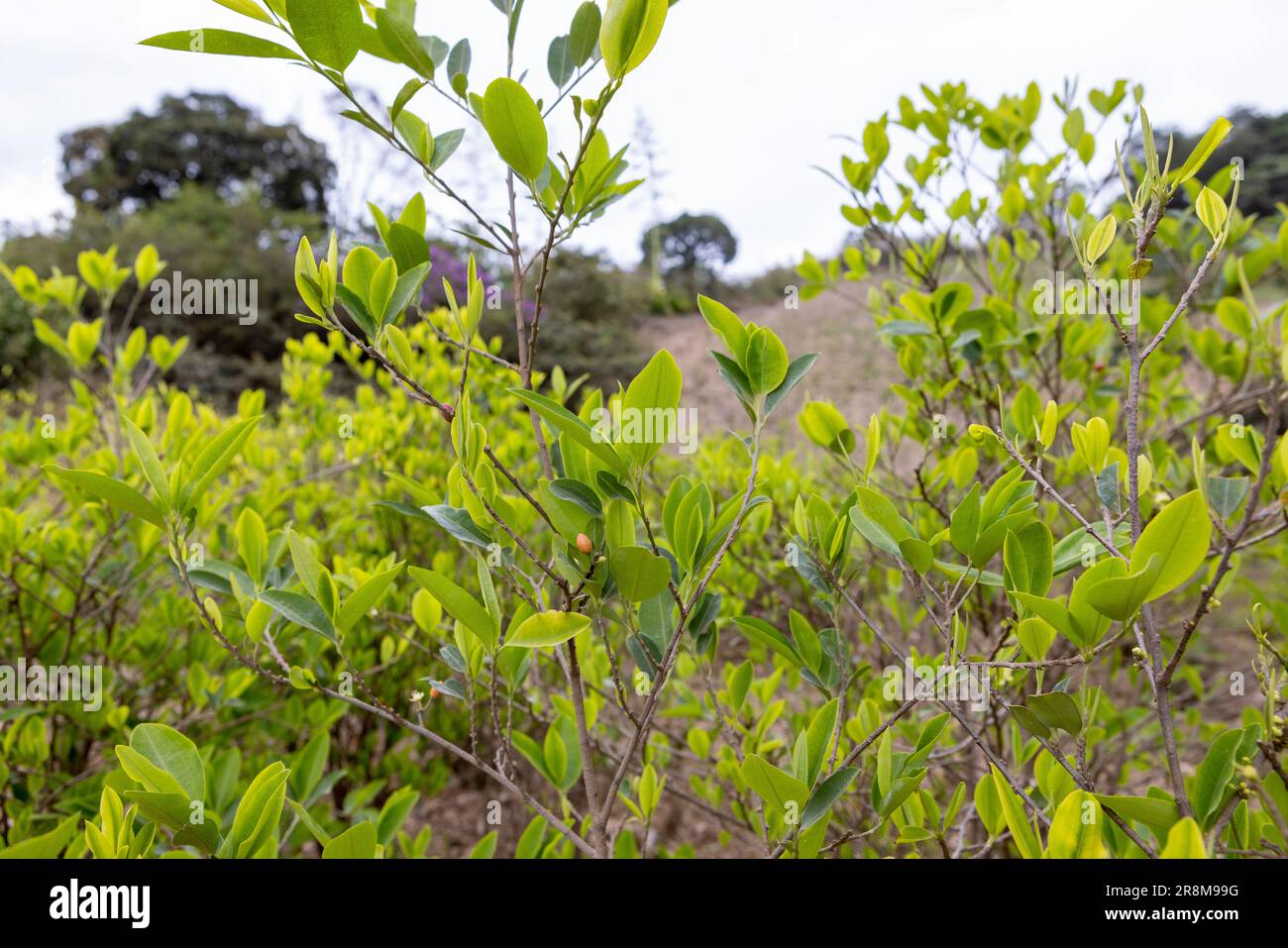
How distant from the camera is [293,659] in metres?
2.14

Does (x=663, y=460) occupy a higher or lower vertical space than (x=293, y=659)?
higher

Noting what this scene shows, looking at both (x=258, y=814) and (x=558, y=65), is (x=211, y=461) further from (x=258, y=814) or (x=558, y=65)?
(x=558, y=65)

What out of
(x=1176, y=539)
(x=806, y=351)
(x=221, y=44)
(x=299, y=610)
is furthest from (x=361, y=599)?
(x=806, y=351)

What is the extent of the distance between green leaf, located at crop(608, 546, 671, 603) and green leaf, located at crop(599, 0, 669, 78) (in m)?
0.51

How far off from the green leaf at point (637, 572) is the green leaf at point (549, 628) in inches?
2.3

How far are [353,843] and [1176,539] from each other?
2.79ft

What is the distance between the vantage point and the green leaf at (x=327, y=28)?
31.8 inches

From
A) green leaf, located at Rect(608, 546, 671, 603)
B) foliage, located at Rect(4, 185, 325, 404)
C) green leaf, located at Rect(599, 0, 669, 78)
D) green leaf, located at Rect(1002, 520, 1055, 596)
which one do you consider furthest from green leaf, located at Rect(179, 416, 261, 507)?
foliage, located at Rect(4, 185, 325, 404)

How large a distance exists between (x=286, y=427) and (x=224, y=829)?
9.43 feet

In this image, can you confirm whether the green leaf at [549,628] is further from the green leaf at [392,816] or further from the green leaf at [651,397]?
the green leaf at [392,816]

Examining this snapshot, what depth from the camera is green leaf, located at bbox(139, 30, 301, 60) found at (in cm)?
79

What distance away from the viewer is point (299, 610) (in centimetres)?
97
